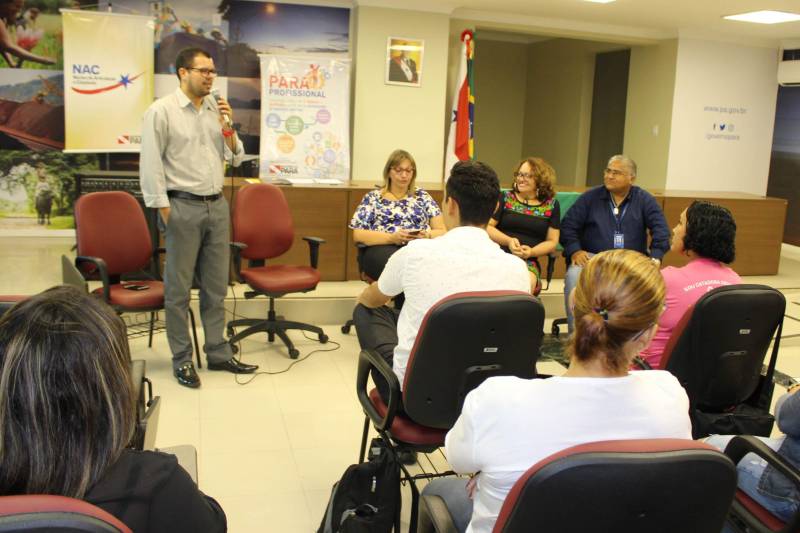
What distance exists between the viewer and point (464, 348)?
7.35ft

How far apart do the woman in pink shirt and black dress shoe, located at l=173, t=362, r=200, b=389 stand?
224 cm

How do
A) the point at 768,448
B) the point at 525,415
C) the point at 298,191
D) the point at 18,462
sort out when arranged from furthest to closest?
the point at 298,191 < the point at 768,448 < the point at 525,415 < the point at 18,462

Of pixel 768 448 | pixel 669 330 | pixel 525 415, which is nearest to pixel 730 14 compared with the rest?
pixel 669 330

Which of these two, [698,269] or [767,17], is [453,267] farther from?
[767,17]

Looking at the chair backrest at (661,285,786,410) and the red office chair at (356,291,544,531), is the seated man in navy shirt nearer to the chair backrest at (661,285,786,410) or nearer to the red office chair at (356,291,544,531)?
the chair backrest at (661,285,786,410)

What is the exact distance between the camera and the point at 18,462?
1.16 metres

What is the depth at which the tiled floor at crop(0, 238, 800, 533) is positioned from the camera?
9.26 feet

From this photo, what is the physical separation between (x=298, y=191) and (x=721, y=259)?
346 cm

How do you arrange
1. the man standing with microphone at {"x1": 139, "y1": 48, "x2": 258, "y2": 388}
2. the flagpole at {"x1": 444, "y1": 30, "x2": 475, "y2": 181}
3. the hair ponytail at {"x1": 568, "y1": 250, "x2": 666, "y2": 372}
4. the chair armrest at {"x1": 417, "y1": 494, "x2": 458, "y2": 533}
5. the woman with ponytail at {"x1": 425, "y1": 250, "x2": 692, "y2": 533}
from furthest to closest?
1. the flagpole at {"x1": 444, "y1": 30, "x2": 475, "y2": 181}
2. the man standing with microphone at {"x1": 139, "y1": 48, "x2": 258, "y2": 388}
3. the chair armrest at {"x1": 417, "y1": 494, "x2": 458, "y2": 533}
4. the hair ponytail at {"x1": 568, "y1": 250, "x2": 666, "y2": 372}
5. the woman with ponytail at {"x1": 425, "y1": 250, "x2": 692, "y2": 533}

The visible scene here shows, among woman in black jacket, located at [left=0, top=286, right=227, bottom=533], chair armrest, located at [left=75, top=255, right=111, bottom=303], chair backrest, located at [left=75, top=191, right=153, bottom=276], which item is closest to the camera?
woman in black jacket, located at [left=0, top=286, right=227, bottom=533]

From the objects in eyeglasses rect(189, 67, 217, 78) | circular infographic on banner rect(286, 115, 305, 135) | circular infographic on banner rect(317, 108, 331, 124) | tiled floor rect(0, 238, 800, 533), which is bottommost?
tiled floor rect(0, 238, 800, 533)

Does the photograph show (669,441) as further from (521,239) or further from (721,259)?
(521,239)

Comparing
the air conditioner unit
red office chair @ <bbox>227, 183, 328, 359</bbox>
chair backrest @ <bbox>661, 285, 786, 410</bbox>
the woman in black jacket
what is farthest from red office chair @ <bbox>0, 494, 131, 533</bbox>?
the air conditioner unit

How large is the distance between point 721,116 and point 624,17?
1.98m
